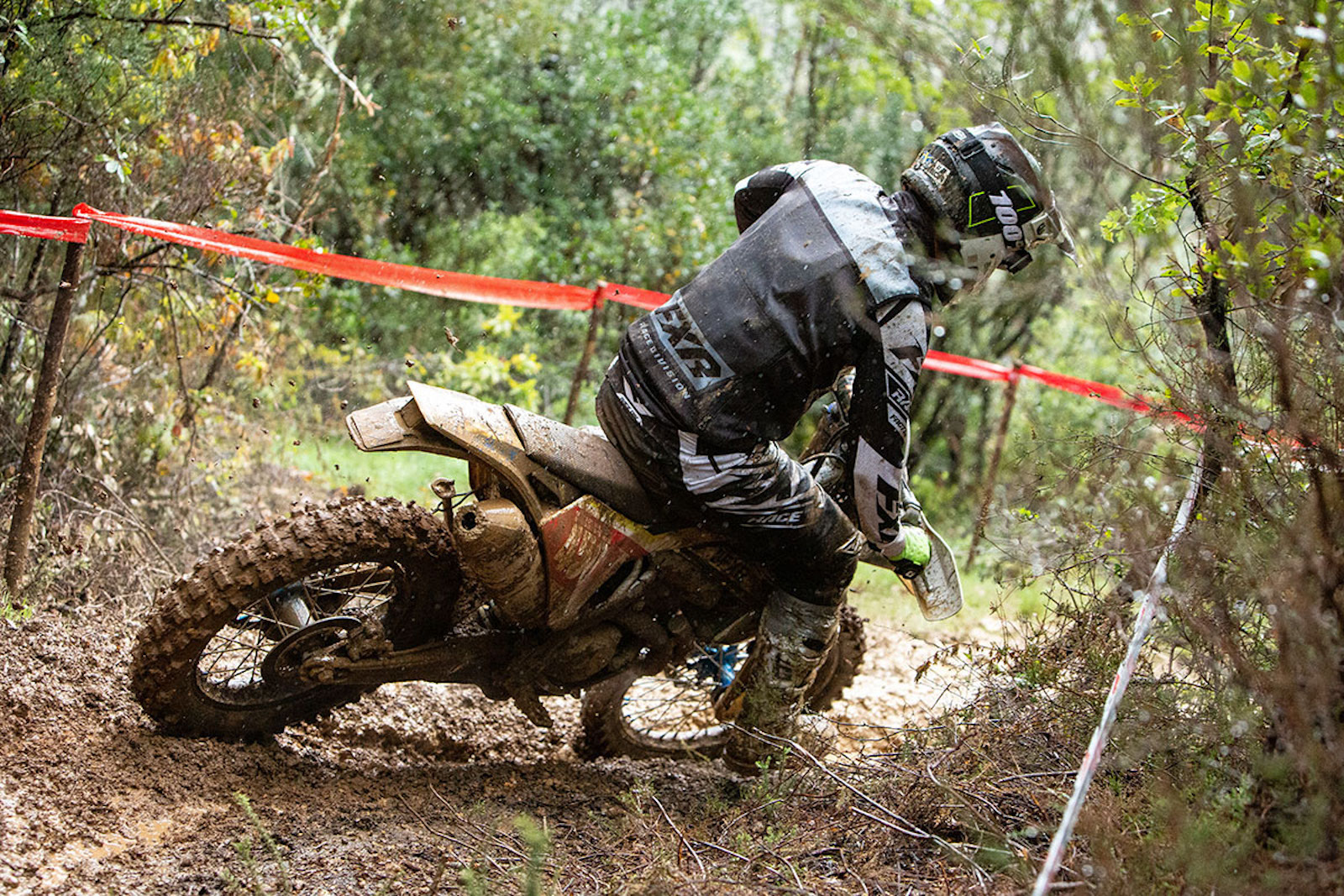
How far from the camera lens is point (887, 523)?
11.2ft

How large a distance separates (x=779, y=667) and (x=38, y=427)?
2773 millimetres

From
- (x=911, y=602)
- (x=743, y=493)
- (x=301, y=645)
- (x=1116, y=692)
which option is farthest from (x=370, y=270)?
(x=911, y=602)

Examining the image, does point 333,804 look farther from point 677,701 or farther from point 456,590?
point 677,701

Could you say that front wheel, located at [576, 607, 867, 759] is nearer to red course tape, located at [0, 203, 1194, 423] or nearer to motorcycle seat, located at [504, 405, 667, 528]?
motorcycle seat, located at [504, 405, 667, 528]

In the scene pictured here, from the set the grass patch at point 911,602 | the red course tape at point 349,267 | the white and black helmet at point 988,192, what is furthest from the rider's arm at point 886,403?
the grass patch at point 911,602

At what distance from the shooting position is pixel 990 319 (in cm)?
1098

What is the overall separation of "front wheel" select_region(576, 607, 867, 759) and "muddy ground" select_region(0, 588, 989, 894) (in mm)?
85

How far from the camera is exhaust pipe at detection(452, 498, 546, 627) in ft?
10.3

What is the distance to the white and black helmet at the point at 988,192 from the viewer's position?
3.32 meters

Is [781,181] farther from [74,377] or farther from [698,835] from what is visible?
[74,377]

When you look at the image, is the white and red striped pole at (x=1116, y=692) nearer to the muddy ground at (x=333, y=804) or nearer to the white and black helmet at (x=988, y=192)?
the muddy ground at (x=333, y=804)

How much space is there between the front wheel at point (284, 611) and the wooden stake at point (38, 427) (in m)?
1.00

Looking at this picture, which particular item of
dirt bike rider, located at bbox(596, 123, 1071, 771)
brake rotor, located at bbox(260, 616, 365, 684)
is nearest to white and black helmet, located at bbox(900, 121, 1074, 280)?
dirt bike rider, located at bbox(596, 123, 1071, 771)

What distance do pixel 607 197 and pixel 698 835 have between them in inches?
385
